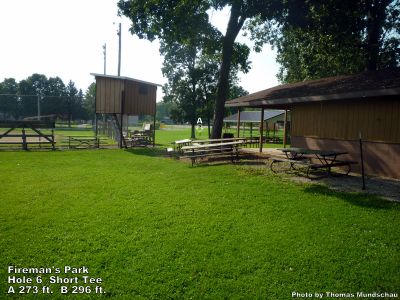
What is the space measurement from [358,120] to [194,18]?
33.3 feet

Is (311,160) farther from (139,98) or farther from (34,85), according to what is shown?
(34,85)

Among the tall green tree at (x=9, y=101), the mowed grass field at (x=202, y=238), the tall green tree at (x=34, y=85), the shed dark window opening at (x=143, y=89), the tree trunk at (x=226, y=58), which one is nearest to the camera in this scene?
the mowed grass field at (x=202, y=238)

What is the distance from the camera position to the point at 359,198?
25.6 ft

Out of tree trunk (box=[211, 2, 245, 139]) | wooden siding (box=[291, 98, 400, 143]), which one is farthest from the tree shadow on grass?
tree trunk (box=[211, 2, 245, 139])

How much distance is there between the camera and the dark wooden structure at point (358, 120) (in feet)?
34.2

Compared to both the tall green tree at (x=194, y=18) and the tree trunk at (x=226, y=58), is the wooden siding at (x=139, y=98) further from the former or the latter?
the tree trunk at (x=226, y=58)

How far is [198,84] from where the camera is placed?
123ft

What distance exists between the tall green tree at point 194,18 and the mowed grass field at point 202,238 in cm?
1047

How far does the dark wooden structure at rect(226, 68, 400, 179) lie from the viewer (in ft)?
34.2

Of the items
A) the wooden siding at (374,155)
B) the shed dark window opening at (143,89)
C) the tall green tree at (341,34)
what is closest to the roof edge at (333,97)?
the wooden siding at (374,155)

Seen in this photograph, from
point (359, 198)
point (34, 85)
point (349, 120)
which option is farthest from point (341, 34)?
point (34, 85)

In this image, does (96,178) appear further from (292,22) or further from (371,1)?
(371,1)

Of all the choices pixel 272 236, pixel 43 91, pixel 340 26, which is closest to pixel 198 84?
pixel 340 26

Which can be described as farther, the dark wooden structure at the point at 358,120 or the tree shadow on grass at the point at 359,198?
the dark wooden structure at the point at 358,120
